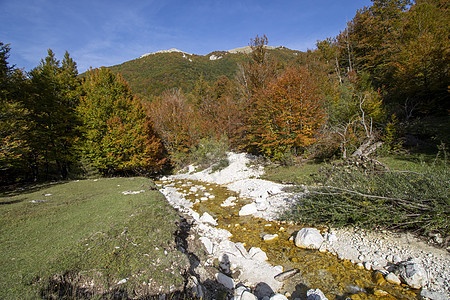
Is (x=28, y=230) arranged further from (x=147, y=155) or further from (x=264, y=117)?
(x=264, y=117)

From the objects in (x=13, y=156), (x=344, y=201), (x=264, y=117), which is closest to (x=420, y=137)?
(x=264, y=117)

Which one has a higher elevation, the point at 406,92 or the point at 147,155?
the point at 406,92

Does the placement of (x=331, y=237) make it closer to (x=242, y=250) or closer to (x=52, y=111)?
(x=242, y=250)

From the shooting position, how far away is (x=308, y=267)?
4645 mm

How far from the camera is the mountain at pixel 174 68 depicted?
59750 mm

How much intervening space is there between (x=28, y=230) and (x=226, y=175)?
1179 centimetres

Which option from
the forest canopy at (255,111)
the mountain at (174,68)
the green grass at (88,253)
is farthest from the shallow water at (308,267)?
the mountain at (174,68)

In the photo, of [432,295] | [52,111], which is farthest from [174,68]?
[432,295]

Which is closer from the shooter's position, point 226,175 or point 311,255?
point 311,255

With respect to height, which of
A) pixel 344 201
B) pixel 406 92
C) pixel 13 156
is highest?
pixel 406 92

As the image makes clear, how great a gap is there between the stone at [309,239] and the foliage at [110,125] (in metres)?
14.9

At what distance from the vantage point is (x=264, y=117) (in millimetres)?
14992

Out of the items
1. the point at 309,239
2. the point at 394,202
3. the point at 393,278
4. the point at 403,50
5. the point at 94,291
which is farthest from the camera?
the point at 403,50

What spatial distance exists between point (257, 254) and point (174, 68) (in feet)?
256
